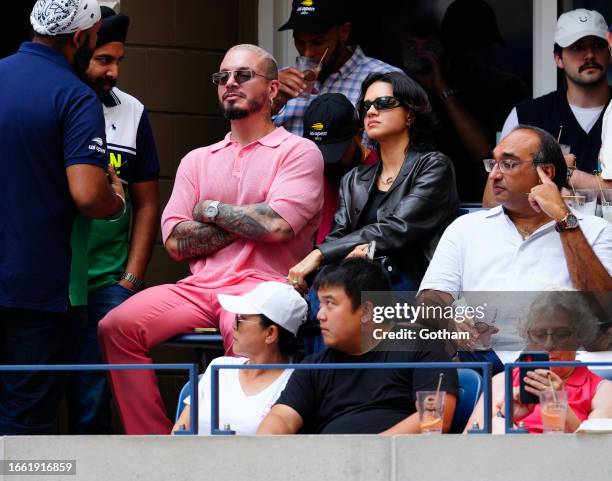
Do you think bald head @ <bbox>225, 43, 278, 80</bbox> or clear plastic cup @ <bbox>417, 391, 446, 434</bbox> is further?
bald head @ <bbox>225, 43, 278, 80</bbox>

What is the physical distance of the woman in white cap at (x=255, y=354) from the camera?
6.56 meters

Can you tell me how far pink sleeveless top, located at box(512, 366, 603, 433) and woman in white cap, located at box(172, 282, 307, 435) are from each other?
39.0 inches

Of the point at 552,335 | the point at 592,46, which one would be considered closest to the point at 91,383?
the point at 552,335

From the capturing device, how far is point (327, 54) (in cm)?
852

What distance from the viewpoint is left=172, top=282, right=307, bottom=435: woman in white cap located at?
6.56 metres

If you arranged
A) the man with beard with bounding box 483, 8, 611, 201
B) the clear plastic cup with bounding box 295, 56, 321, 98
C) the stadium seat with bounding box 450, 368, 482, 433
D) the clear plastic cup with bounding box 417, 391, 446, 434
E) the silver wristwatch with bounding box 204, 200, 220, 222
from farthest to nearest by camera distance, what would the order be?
the clear plastic cup with bounding box 295, 56, 321, 98, the man with beard with bounding box 483, 8, 611, 201, the silver wristwatch with bounding box 204, 200, 220, 222, the stadium seat with bounding box 450, 368, 482, 433, the clear plastic cup with bounding box 417, 391, 446, 434

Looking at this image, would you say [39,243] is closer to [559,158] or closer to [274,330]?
[274,330]

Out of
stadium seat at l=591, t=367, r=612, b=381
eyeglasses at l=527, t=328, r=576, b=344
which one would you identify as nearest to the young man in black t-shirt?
eyeglasses at l=527, t=328, r=576, b=344

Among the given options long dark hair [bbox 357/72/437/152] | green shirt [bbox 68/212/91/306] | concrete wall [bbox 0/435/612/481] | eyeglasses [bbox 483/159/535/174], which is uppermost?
long dark hair [bbox 357/72/437/152]

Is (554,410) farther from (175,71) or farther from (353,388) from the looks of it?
(175,71)

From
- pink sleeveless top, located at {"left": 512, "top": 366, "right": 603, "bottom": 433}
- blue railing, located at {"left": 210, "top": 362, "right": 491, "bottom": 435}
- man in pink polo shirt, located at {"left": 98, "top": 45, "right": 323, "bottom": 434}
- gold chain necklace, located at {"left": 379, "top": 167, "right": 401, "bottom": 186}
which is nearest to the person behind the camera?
blue railing, located at {"left": 210, "top": 362, "right": 491, "bottom": 435}

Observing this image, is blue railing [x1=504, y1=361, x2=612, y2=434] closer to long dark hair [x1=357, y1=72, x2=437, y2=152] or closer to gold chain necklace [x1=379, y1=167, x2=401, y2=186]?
gold chain necklace [x1=379, y1=167, x2=401, y2=186]

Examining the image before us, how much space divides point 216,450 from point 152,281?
10.8 feet

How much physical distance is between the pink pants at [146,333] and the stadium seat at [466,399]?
4.14 ft
